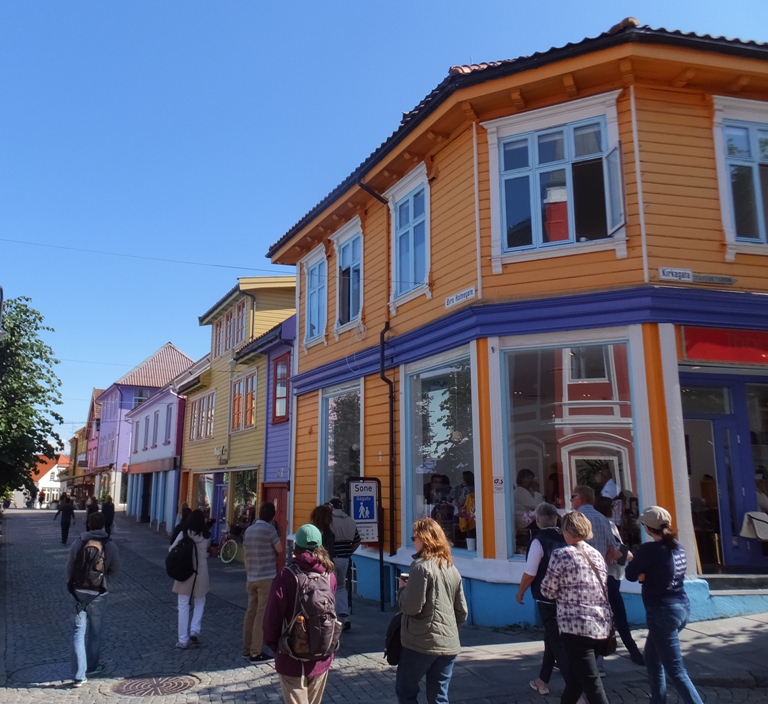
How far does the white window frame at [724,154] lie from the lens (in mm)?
8766

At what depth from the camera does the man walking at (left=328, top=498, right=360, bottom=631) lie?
8367mm

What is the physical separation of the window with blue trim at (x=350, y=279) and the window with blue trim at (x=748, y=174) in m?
6.59

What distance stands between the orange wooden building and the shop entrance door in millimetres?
25

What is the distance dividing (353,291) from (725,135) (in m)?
6.97

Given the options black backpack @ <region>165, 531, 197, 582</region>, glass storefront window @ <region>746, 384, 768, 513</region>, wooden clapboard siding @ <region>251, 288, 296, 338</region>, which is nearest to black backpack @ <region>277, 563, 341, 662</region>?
black backpack @ <region>165, 531, 197, 582</region>

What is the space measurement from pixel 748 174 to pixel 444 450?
575 cm

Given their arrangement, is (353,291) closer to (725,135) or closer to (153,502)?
(725,135)

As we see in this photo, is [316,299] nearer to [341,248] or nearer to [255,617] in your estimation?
[341,248]

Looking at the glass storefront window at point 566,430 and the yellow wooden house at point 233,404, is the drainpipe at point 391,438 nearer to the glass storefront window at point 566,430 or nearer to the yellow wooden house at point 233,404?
the glass storefront window at point 566,430

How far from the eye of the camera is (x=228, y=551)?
19.0 meters

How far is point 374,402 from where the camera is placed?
39.5 ft

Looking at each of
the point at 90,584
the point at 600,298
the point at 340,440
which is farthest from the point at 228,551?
the point at 600,298

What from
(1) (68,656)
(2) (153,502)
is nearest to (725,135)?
(1) (68,656)

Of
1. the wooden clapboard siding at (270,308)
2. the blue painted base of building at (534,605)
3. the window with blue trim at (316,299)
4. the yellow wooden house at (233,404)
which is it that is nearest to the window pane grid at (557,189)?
the blue painted base of building at (534,605)
